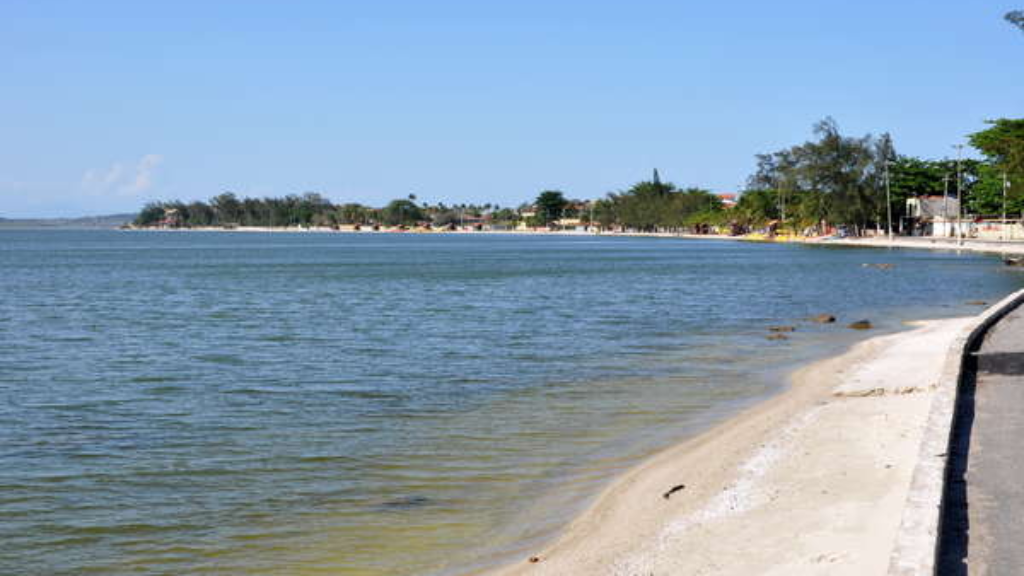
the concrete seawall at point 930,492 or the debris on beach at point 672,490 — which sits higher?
the concrete seawall at point 930,492

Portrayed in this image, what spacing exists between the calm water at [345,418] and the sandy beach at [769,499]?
0.72 meters

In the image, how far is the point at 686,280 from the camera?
221 ft

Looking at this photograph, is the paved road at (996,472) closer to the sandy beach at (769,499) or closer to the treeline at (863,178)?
the sandy beach at (769,499)

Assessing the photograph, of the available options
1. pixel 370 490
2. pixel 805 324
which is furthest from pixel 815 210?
pixel 370 490

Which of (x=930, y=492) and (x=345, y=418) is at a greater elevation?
(x=930, y=492)

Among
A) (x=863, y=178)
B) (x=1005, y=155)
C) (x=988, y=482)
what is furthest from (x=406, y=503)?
(x=863, y=178)

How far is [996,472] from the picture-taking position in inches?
398

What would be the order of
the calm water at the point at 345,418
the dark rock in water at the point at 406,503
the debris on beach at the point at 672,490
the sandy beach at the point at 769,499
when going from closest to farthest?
the sandy beach at the point at 769,499 < the calm water at the point at 345,418 < the debris on beach at the point at 672,490 < the dark rock in water at the point at 406,503

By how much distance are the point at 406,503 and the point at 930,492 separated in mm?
6135

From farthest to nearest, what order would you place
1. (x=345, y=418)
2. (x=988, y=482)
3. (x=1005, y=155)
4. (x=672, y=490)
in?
(x=1005, y=155) → (x=345, y=418) → (x=672, y=490) → (x=988, y=482)

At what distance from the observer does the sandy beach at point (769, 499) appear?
8.77 metres

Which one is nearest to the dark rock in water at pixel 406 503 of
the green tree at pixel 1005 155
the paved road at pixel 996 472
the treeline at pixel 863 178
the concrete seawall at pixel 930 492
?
the concrete seawall at pixel 930 492

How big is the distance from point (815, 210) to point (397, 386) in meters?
145

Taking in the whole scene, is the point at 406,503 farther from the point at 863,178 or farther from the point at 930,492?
the point at 863,178
